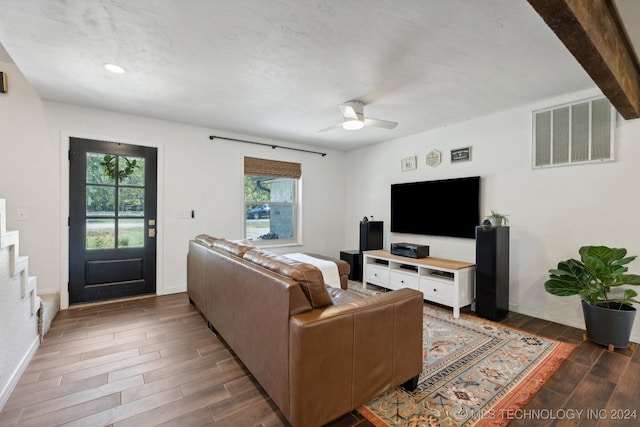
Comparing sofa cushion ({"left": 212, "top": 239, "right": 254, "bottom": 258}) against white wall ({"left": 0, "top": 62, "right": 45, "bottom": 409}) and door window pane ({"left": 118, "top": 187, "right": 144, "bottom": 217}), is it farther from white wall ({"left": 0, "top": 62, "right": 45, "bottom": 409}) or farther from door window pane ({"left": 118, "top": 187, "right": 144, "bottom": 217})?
white wall ({"left": 0, "top": 62, "right": 45, "bottom": 409})

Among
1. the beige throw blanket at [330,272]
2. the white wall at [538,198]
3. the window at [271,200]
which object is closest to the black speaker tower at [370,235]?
the white wall at [538,198]

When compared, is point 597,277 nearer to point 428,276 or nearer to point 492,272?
point 492,272

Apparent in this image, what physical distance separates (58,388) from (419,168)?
4431mm

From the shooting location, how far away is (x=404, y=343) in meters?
1.73

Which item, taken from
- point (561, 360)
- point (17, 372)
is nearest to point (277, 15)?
point (17, 372)

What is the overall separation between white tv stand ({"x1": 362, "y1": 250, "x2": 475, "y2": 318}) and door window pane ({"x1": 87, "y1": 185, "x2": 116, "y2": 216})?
3415 millimetres

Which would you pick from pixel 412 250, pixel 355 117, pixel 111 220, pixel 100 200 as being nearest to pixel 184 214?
pixel 111 220

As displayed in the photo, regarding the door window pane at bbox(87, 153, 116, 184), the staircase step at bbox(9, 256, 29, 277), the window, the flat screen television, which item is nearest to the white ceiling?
the door window pane at bbox(87, 153, 116, 184)

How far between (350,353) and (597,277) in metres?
2.41

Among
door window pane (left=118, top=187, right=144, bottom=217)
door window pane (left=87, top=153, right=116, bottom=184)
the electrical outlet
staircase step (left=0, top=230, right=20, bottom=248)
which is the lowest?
staircase step (left=0, top=230, right=20, bottom=248)

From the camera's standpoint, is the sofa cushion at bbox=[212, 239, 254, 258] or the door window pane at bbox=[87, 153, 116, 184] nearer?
the sofa cushion at bbox=[212, 239, 254, 258]

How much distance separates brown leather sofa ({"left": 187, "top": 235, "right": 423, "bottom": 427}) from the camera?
1371 millimetres

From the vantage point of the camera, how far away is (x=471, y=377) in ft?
6.47

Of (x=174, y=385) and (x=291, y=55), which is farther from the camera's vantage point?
(x=291, y=55)
